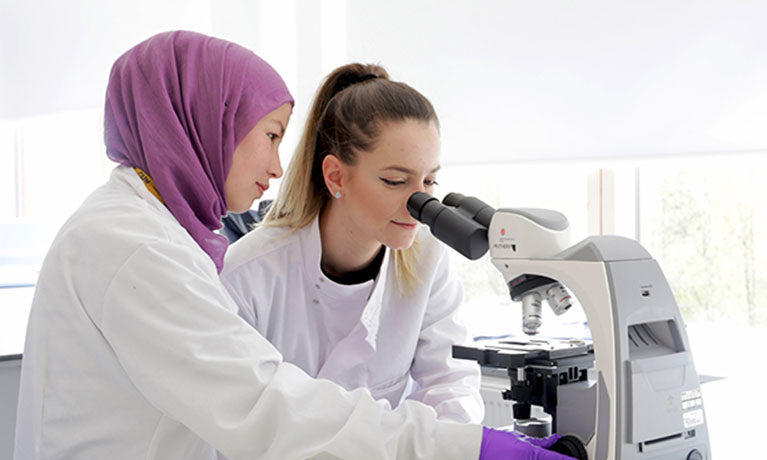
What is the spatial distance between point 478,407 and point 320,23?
2.39 m

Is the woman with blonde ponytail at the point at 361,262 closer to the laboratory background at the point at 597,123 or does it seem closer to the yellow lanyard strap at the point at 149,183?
the yellow lanyard strap at the point at 149,183

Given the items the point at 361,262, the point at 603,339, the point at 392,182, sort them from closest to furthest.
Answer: the point at 603,339 → the point at 392,182 → the point at 361,262

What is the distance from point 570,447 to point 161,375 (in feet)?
2.01

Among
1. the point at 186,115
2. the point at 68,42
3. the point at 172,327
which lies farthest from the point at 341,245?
the point at 68,42

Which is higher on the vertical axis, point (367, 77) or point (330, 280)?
point (367, 77)

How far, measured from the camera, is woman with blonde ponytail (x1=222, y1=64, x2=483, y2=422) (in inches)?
67.4

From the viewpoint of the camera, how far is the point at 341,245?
188 cm

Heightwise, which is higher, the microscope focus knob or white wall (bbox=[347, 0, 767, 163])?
white wall (bbox=[347, 0, 767, 163])

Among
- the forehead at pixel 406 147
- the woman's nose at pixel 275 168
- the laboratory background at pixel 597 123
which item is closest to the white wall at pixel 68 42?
the laboratory background at pixel 597 123

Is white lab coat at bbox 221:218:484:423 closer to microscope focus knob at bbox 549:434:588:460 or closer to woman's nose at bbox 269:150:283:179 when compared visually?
woman's nose at bbox 269:150:283:179

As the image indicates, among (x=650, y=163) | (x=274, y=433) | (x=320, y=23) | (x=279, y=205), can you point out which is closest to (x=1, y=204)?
(x=320, y=23)

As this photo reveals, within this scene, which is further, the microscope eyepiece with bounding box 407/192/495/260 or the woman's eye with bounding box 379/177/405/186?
the woman's eye with bounding box 379/177/405/186

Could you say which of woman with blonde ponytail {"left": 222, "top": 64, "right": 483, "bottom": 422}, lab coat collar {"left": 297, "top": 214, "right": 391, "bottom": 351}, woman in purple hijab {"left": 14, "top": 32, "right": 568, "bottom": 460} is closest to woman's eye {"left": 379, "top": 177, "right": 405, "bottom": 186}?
woman with blonde ponytail {"left": 222, "top": 64, "right": 483, "bottom": 422}

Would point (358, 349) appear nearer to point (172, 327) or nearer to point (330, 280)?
point (330, 280)
